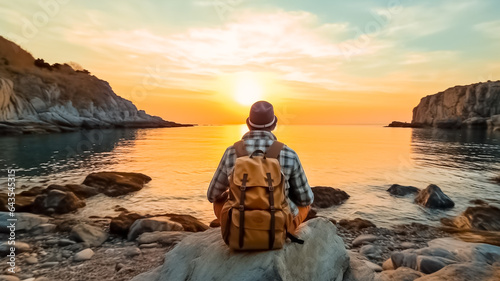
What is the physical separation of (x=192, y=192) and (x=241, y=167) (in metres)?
12.4

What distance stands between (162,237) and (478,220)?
35.5 feet

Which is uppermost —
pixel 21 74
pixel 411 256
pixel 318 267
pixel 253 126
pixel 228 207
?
pixel 21 74

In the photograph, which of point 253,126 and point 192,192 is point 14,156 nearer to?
point 192,192

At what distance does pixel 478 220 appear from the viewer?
10.3 metres

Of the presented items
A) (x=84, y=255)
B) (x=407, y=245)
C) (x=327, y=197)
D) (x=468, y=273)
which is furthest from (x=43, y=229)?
(x=327, y=197)

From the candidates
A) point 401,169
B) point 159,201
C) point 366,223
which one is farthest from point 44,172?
point 401,169

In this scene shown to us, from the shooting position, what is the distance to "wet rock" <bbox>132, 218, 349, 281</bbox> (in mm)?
3625

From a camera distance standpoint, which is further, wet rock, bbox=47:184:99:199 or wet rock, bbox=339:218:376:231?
wet rock, bbox=47:184:99:199

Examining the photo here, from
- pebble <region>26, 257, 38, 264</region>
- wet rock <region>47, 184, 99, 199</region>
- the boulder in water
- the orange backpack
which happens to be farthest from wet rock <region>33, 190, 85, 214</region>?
the orange backpack

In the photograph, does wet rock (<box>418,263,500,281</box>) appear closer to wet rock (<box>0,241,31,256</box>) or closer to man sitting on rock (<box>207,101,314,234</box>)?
man sitting on rock (<box>207,101,314,234</box>)

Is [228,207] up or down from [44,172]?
up

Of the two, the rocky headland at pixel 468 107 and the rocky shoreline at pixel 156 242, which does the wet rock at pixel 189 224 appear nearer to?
the rocky shoreline at pixel 156 242

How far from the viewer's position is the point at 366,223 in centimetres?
995

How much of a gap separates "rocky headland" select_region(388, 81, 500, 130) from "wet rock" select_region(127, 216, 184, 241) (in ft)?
386
